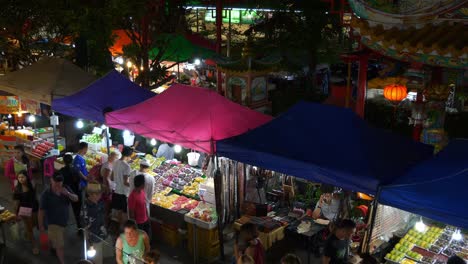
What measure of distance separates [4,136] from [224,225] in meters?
7.19

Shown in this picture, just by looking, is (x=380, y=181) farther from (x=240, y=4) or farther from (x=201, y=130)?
(x=240, y=4)

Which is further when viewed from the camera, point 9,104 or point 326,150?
point 9,104

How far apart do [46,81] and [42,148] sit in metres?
1.97

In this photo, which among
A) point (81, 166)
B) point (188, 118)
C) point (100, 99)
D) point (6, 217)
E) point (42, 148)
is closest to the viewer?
point (6, 217)

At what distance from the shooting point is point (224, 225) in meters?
8.65

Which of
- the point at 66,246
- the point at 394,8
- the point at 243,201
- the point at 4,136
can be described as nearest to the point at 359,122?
the point at 394,8

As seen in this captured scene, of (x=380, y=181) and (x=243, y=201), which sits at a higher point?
(x=380, y=181)

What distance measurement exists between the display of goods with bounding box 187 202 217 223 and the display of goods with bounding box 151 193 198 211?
21cm

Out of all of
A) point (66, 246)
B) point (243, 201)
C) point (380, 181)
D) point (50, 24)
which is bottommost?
point (66, 246)

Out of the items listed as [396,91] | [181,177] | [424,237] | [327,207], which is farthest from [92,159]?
[424,237]

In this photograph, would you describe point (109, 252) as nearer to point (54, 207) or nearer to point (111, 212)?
point (111, 212)

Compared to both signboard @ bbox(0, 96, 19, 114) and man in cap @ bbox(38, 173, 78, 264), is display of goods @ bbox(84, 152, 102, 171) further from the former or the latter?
man in cap @ bbox(38, 173, 78, 264)

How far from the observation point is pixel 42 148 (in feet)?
39.0

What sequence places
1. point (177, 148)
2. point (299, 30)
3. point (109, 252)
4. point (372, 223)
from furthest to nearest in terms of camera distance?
1. point (299, 30)
2. point (177, 148)
3. point (109, 252)
4. point (372, 223)
